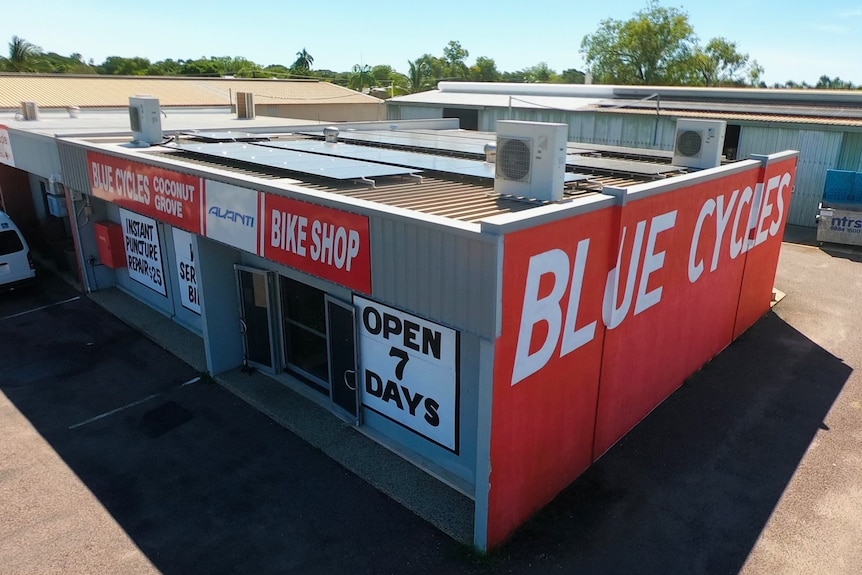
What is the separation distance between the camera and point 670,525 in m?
7.63

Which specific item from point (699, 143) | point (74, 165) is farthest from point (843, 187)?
point (74, 165)

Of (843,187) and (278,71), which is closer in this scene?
(843,187)

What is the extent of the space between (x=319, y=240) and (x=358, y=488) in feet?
11.4

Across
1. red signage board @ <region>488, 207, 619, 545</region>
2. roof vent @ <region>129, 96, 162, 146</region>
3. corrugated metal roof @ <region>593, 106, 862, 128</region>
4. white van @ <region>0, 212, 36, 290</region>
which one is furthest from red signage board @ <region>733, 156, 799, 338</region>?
white van @ <region>0, 212, 36, 290</region>

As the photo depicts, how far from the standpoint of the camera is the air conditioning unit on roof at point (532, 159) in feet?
24.2

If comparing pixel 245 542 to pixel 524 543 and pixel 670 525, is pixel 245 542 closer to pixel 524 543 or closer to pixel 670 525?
pixel 524 543

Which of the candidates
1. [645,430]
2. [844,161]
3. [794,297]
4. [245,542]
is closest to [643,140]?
[844,161]

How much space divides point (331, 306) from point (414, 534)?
12.3 feet

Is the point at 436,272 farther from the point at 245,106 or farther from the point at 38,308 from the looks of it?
the point at 245,106

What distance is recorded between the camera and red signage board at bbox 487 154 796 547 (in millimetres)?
6668

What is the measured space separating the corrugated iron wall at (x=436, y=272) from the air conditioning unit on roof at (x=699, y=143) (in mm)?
6981

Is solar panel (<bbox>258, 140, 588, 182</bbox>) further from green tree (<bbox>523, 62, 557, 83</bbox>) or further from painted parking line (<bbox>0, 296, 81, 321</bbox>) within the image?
green tree (<bbox>523, 62, 557, 83</bbox>)

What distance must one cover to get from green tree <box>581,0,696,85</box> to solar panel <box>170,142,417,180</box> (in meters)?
52.4

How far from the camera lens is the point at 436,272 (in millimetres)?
6387
